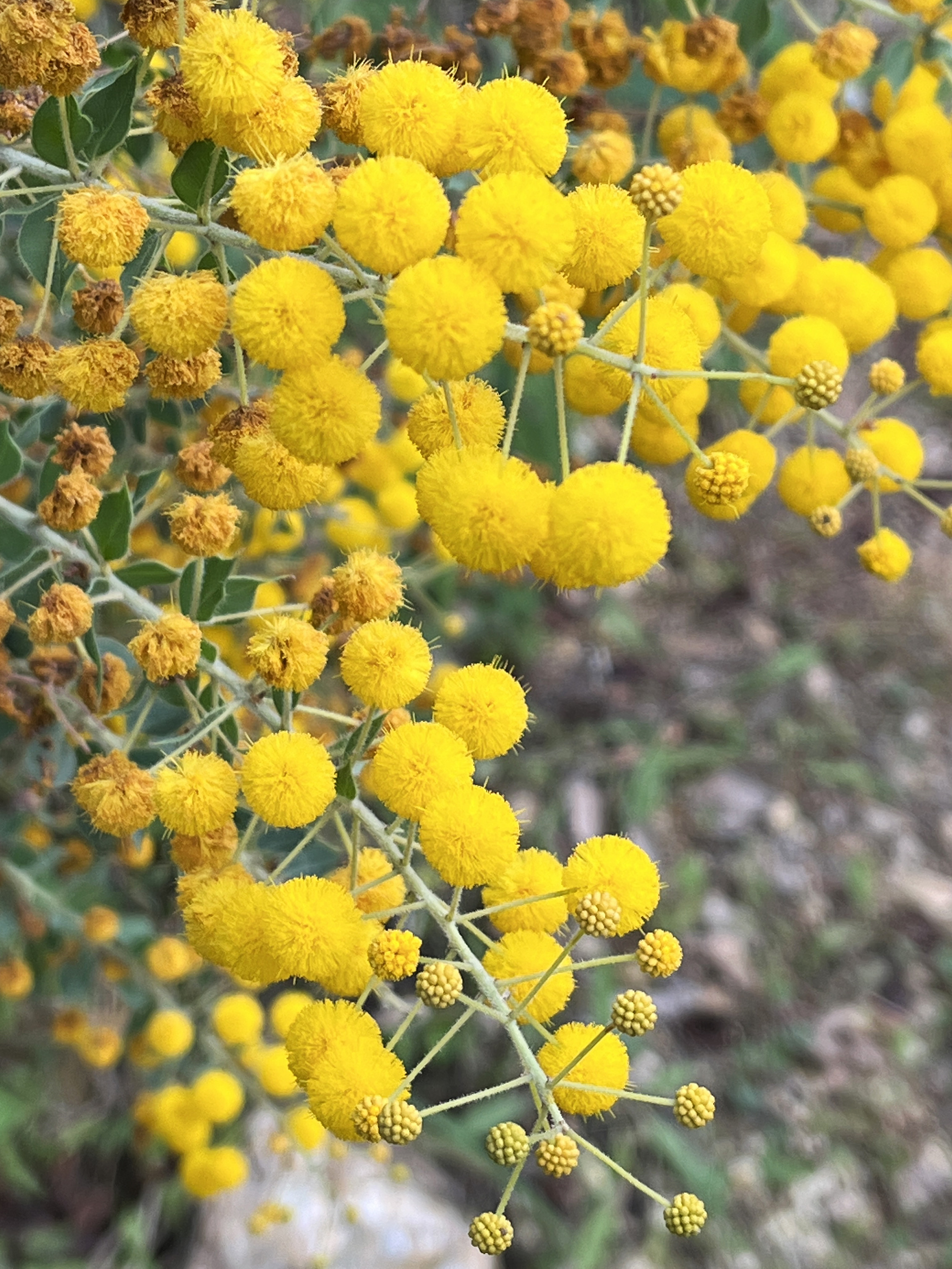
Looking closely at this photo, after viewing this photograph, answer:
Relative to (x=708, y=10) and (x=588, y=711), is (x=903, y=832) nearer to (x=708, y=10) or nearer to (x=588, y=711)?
(x=588, y=711)

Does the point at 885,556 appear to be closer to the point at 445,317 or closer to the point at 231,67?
the point at 445,317

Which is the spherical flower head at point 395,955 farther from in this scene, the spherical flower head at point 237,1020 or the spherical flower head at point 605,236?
the spherical flower head at point 237,1020

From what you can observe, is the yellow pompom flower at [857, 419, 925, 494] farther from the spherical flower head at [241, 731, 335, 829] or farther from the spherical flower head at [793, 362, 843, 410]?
the spherical flower head at [241, 731, 335, 829]

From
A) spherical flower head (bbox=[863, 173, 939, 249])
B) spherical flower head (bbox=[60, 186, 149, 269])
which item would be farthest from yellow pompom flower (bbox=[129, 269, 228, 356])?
spherical flower head (bbox=[863, 173, 939, 249])

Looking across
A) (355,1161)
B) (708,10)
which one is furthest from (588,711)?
(708,10)

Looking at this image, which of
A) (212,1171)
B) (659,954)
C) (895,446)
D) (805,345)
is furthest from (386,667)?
(212,1171)

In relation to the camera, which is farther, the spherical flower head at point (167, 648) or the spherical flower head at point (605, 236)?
the spherical flower head at point (167, 648)

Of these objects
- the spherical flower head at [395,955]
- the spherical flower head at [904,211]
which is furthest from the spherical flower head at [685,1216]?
the spherical flower head at [904,211]
